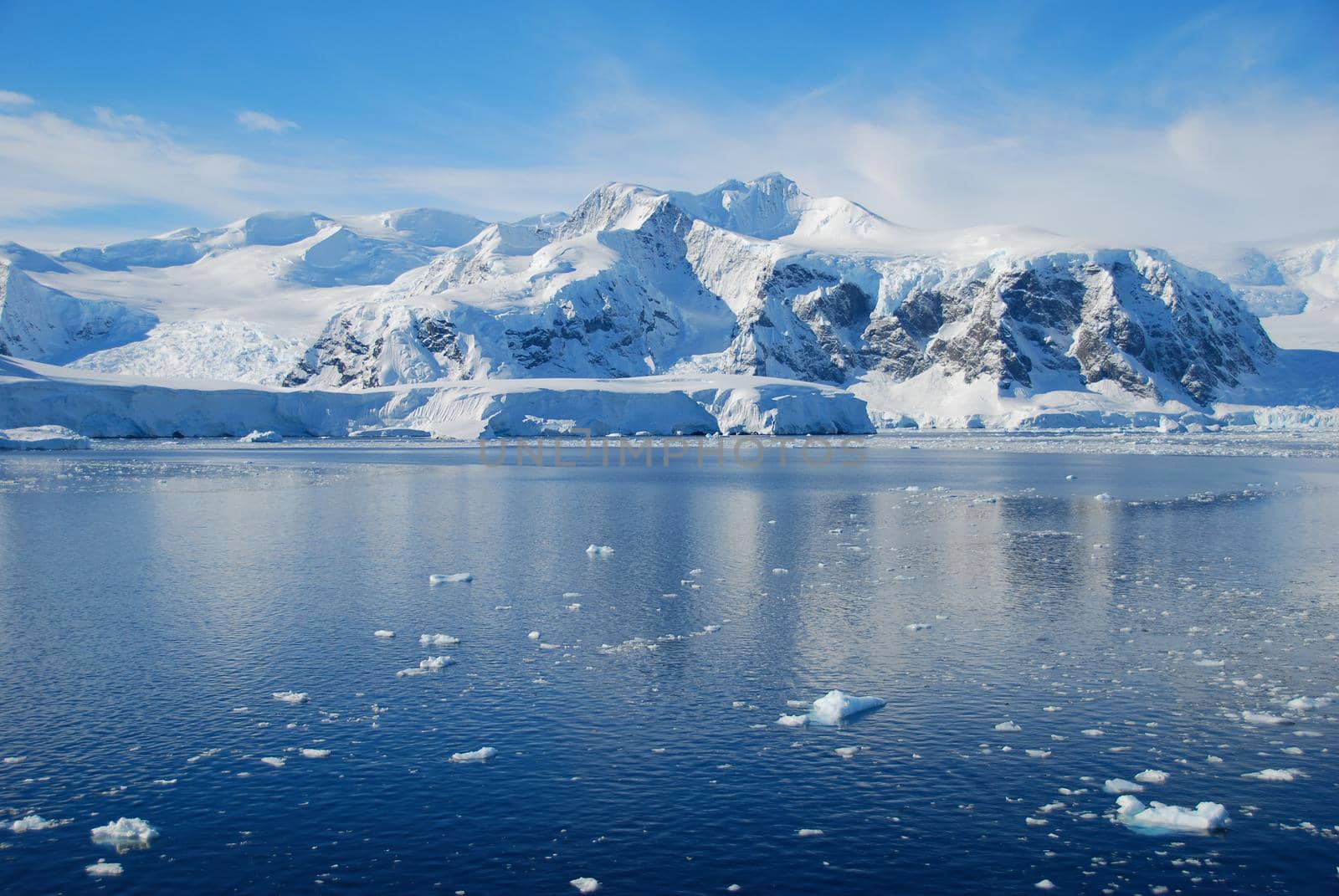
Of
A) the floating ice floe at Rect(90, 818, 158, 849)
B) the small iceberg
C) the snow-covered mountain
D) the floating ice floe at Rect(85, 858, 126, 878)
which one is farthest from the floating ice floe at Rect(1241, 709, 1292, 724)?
the snow-covered mountain

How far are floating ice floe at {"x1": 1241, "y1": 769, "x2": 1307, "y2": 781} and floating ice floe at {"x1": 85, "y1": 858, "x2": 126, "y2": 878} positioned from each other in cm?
959

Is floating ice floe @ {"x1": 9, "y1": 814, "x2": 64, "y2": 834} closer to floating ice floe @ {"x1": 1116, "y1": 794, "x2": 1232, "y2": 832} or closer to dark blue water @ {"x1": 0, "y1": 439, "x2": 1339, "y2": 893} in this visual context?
dark blue water @ {"x1": 0, "y1": 439, "x2": 1339, "y2": 893}

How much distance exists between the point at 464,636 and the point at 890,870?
8.17m

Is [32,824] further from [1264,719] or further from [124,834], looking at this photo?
[1264,719]

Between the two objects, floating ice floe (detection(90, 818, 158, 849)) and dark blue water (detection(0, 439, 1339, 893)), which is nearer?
dark blue water (detection(0, 439, 1339, 893))

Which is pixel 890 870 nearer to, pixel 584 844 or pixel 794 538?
pixel 584 844

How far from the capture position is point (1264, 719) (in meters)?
10.9

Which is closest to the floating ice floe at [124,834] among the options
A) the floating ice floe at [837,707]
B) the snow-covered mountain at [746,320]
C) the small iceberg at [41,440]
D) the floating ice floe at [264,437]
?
the floating ice floe at [837,707]

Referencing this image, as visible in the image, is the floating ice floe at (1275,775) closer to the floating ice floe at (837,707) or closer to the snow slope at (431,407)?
the floating ice floe at (837,707)

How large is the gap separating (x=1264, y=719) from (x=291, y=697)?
1066 cm

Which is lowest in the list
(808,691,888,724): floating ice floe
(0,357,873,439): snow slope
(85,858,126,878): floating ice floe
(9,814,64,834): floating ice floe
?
(85,858,126,878): floating ice floe

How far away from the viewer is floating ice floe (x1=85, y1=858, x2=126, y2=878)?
7719 mm

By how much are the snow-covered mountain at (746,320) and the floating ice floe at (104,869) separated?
107741 millimetres

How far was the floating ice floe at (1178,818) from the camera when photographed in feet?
27.7
